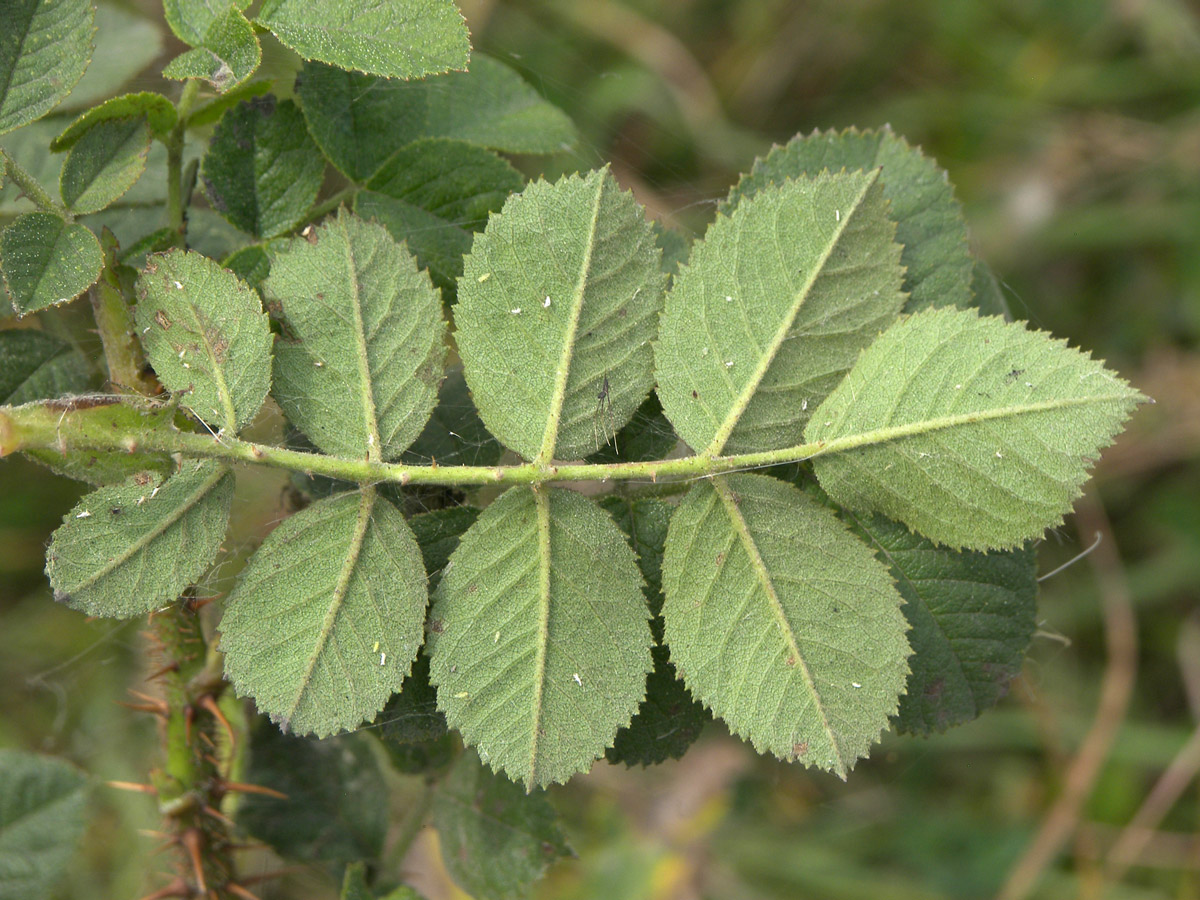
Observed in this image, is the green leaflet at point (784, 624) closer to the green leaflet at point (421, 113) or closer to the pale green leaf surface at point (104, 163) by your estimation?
the green leaflet at point (421, 113)

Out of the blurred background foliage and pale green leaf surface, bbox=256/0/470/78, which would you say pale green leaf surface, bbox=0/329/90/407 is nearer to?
pale green leaf surface, bbox=256/0/470/78

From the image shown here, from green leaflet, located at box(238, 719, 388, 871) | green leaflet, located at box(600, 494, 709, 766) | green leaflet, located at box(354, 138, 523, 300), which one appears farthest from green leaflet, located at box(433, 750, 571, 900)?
green leaflet, located at box(354, 138, 523, 300)

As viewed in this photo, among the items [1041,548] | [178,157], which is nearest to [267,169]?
[178,157]

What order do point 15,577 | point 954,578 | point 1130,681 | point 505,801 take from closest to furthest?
1. point 954,578
2. point 505,801
3. point 15,577
4. point 1130,681

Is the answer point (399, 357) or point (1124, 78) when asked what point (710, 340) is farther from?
point (1124, 78)

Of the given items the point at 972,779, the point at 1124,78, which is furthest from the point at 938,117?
the point at 972,779

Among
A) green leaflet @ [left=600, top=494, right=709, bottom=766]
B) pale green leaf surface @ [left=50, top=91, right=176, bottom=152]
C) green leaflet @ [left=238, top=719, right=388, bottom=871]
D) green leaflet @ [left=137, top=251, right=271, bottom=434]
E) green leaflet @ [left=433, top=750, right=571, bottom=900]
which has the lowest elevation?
green leaflet @ [left=238, top=719, right=388, bottom=871]
